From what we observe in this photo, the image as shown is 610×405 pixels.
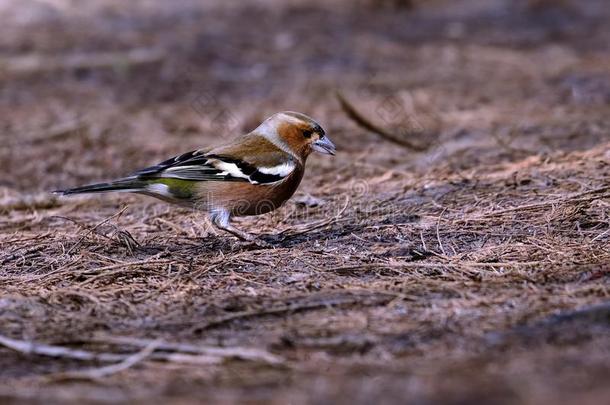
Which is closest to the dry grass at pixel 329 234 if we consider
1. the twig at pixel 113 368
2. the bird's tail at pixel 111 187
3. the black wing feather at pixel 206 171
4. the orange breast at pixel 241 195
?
the twig at pixel 113 368

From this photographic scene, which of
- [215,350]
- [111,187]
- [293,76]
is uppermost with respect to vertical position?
[111,187]

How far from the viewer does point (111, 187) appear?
562 cm

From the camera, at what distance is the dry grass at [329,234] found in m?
3.62

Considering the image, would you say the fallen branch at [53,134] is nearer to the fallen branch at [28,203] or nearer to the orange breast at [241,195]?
the fallen branch at [28,203]

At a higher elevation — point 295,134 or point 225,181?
point 295,134

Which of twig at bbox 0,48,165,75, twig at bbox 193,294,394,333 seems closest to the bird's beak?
twig at bbox 193,294,394,333

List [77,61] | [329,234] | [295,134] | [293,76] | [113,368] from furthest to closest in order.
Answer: [77,61] < [293,76] < [295,134] < [329,234] < [113,368]

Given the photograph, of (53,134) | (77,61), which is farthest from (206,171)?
→ (77,61)

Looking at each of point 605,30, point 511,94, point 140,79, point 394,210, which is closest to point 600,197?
point 394,210

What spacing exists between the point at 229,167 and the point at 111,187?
2.60 ft

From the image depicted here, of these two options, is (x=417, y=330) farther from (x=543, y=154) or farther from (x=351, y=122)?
(x=351, y=122)

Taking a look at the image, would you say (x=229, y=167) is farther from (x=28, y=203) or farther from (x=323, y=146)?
(x=28, y=203)

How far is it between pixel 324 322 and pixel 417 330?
1.41 ft

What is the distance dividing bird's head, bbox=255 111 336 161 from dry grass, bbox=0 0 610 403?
47 centimetres
